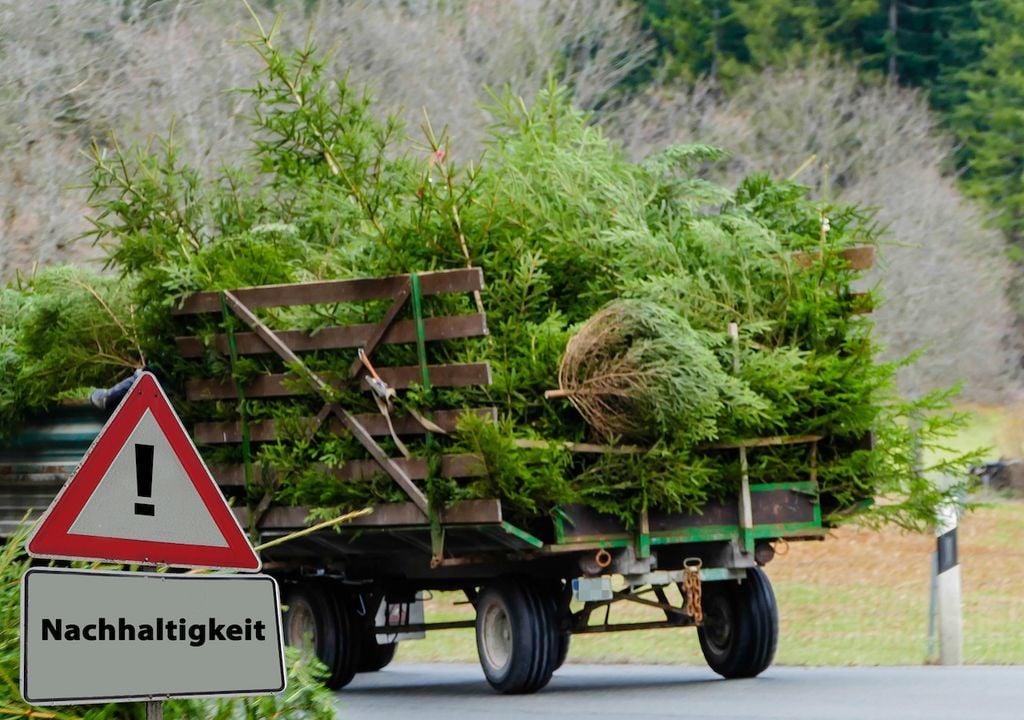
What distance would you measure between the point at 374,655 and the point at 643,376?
14.6 ft

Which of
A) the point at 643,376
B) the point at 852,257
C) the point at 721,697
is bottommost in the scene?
the point at 721,697

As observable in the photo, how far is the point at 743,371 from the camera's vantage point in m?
10.9

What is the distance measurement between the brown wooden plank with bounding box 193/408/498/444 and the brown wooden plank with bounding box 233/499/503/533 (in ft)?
1.44

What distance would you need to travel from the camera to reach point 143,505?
16.7 ft

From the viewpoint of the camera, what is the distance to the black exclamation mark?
5.08 m

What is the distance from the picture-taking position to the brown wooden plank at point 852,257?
11188mm

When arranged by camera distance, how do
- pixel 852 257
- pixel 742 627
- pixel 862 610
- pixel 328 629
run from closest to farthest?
pixel 852 257
pixel 742 627
pixel 328 629
pixel 862 610

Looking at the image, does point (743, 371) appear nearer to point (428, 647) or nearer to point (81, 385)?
point (81, 385)

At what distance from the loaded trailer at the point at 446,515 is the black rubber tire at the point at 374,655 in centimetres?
80

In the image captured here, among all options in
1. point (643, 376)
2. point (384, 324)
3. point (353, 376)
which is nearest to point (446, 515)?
point (353, 376)

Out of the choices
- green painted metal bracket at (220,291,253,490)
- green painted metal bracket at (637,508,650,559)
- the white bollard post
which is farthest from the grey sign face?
the white bollard post

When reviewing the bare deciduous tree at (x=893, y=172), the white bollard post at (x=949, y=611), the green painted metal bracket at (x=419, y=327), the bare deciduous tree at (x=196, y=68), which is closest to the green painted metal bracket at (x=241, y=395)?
the green painted metal bracket at (x=419, y=327)

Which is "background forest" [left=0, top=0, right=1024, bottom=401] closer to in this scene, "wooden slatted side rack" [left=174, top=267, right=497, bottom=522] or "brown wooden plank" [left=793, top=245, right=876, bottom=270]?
"brown wooden plank" [left=793, top=245, right=876, bottom=270]

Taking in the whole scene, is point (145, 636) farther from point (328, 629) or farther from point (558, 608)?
point (328, 629)
